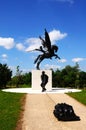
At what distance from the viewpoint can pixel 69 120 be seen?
1172 cm

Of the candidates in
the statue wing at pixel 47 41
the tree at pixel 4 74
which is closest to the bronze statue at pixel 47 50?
the statue wing at pixel 47 41

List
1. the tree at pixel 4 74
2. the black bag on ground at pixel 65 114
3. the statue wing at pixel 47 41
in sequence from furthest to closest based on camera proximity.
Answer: the tree at pixel 4 74 < the statue wing at pixel 47 41 < the black bag on ground at pixel 65 114

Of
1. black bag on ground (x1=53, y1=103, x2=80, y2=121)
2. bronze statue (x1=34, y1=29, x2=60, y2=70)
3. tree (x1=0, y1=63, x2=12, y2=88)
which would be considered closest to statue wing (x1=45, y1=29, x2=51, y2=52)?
bronze statue (x1=34, y1=29, x2=60, y2=70)

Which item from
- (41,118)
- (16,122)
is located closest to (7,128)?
(16,122)

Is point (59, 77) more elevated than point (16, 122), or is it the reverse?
point (59, 77)

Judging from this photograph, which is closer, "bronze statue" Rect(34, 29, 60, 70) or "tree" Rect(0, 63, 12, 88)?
"bronze statue" Rect(34, 29, 60, 70)

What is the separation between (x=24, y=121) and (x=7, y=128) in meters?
1.49

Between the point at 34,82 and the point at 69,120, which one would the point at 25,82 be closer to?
the point at 34,82

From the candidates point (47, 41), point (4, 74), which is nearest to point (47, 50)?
point (47, 41)

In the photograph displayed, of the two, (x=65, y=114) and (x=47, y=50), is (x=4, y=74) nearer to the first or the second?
(x=47, y=50)

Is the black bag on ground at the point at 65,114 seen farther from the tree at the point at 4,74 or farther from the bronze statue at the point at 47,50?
the tree at the point at 4,74

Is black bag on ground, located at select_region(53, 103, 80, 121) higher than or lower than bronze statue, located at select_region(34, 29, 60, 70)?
lower

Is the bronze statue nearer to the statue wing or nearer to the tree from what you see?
the statue wing

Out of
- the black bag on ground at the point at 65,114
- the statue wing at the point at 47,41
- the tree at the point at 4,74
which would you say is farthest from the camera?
the tree at the point at 4,74
